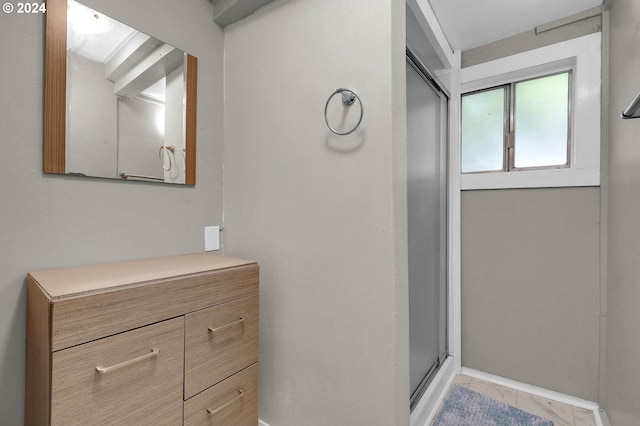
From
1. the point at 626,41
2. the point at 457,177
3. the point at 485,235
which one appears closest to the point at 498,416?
the point at 485,235

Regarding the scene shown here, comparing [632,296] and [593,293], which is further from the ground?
[632,296]

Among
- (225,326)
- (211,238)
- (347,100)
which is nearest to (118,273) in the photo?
(225,326)

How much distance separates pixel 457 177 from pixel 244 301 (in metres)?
1.71

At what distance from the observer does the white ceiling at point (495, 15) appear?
1.61 metres

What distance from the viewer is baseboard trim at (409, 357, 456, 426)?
1500mm

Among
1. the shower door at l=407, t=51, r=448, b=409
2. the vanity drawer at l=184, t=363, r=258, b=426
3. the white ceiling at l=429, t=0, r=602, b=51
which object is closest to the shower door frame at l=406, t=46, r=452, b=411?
the shower door at l=407, t=51, r=448, b=409

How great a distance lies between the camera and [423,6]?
1459 millimetres

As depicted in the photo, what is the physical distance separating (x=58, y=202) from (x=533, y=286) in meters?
2.53

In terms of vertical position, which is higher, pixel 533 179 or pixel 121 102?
pixel 121 102

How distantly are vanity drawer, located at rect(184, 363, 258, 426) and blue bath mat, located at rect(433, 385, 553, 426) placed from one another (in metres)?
1.04

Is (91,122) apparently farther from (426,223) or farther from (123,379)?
(426,223)

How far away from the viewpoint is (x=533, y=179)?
1824mm

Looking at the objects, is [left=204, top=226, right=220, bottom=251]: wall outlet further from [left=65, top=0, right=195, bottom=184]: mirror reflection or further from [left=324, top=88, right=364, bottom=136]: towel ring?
[left=324, top=88, right=364, bottom=136]: towel ring

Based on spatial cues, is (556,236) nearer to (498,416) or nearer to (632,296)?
(632,296)
